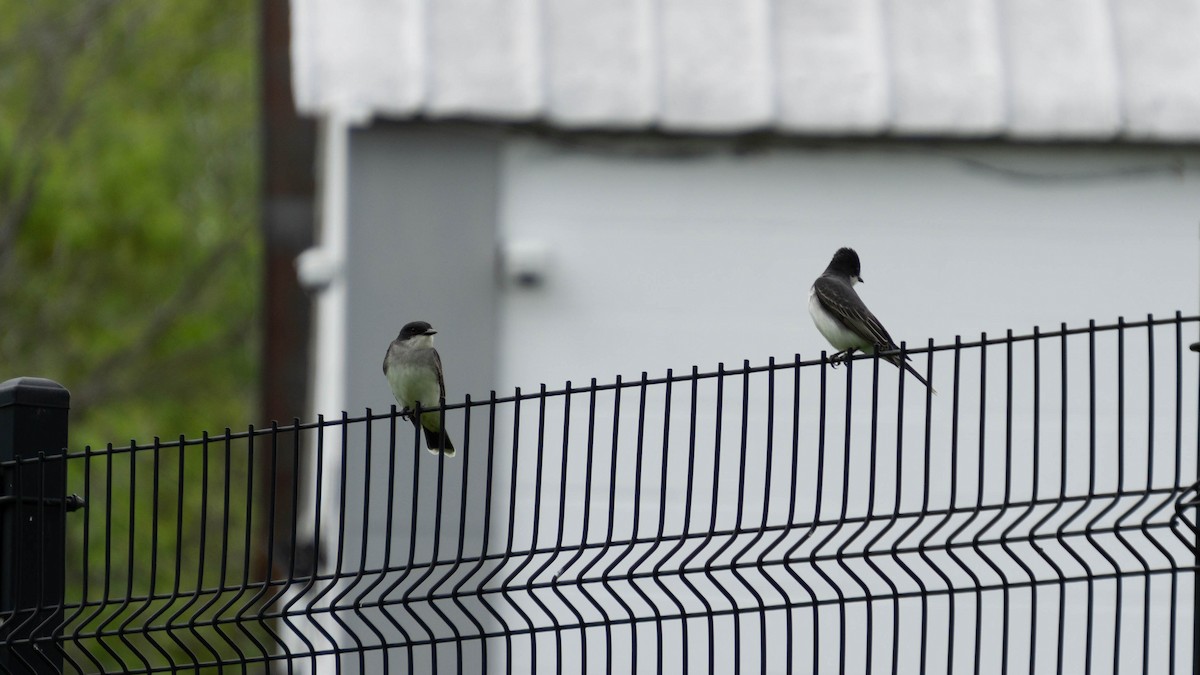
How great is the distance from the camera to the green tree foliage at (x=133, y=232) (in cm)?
1700

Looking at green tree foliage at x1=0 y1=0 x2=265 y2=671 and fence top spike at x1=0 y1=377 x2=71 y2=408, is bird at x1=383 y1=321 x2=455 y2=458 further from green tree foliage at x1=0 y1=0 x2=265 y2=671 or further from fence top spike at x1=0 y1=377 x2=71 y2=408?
green tree foliage at x1=0 y1=0 x2=265 y2=671

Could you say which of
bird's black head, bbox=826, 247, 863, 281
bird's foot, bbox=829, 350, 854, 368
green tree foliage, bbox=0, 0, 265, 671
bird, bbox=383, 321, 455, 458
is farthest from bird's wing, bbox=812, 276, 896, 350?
green tree foliage, bbox=0, 0, 265, 671

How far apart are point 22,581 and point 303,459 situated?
11.9m

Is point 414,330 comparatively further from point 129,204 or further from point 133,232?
point 133,232

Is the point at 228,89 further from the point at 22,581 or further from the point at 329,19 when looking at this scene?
the point at 22,581

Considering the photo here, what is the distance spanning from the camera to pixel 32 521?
16.8 feet

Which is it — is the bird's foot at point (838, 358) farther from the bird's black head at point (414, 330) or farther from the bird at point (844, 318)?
the bird's black head at point (414, 330)

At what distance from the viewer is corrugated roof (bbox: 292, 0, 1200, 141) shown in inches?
375

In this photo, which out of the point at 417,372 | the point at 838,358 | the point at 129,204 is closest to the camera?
the point at 838,358

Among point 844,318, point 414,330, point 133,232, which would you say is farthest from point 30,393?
point 133,232

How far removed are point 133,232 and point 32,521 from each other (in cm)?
1391

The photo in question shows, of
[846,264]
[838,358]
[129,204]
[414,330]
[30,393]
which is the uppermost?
[129,204]

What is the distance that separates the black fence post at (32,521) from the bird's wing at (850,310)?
2587 mm

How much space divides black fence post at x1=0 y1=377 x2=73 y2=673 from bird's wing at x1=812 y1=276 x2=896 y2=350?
102 inches
